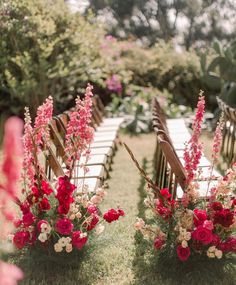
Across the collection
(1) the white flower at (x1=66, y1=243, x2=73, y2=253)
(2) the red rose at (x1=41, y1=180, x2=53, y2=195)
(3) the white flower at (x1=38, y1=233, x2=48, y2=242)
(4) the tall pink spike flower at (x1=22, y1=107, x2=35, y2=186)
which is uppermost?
(4) the tall pink spike flower at (x1=22, y1=107, x2=35, y2=186)

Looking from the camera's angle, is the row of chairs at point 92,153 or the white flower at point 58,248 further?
the row of chairs at point 92,153

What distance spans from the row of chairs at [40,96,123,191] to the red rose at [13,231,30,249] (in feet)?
1.70

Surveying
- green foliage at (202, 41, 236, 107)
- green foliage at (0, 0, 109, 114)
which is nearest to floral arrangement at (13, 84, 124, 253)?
green foliage at (0, 0, 109, 114)

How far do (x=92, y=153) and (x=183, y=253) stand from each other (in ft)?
10.3

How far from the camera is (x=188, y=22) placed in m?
35.2

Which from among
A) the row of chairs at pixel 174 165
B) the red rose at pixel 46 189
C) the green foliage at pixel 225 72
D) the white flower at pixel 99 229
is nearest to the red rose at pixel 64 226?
the red rose at pixel 46 189

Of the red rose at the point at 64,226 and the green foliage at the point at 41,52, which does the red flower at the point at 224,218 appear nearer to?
the red rose at the point at 64,226

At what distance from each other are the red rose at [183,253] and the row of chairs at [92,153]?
88 cm

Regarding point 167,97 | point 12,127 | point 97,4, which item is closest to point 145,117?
point 167,97

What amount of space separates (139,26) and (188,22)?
12.2 feet

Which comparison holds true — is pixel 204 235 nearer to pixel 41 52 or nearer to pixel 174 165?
pixel 174 165

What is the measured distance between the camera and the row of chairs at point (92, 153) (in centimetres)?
384

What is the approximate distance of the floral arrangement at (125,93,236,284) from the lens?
3.16 metres

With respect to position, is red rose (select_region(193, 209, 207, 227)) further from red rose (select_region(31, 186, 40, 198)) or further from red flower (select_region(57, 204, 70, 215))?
red rose (select_region(31, 186, 40, 198))
